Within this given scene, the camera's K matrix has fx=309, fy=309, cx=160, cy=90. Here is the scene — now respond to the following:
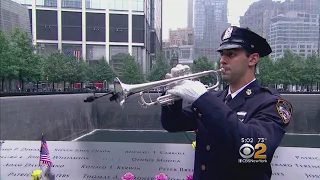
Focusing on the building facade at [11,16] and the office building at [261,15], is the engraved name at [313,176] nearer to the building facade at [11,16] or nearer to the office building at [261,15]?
the building facade at [11,16]

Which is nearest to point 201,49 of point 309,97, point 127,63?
point 127,63

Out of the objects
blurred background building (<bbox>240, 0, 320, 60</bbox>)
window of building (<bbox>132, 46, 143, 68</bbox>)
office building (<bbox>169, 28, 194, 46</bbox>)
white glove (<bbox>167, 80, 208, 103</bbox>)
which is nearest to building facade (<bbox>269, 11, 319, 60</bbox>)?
blurred background building (<bbox>240, 0, 320, 60</bbox>)

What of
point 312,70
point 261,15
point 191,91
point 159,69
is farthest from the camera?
point 261,15

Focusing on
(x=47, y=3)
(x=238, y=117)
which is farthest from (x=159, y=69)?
(x=238, y=117)

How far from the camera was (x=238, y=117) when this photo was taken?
2006 mm

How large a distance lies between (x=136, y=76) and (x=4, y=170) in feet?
123

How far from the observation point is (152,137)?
78.2 feet

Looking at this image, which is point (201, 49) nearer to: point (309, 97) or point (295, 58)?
point (295, 58)

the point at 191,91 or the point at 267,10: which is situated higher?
the point at 267,10

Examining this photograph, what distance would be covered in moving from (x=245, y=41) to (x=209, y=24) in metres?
59.8

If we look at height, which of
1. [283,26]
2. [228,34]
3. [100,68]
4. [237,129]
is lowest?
[237,129]

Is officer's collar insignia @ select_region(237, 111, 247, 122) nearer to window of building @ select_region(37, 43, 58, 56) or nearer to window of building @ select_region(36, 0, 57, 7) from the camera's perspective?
window of building @ select_region(37, 43, 58, 56)

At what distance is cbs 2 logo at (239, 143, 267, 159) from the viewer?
5.81ft

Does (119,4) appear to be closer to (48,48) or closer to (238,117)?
(48,48)
